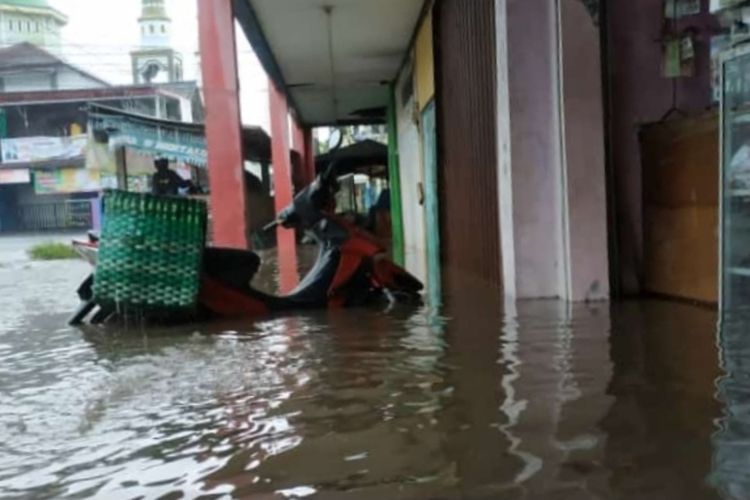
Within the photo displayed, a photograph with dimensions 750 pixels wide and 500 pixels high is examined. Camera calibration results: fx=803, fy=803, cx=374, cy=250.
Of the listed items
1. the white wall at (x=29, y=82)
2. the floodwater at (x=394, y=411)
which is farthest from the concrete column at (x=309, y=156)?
the floodwater at (x=394, y=411)

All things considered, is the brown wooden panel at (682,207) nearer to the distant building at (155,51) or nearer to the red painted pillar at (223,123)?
the red painted pillar at (223,123)

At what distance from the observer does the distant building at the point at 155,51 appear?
35.1 m

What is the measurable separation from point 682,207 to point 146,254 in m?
3.93

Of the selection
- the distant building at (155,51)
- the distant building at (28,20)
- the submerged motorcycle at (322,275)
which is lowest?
the submerged motorcycle at (322,275)

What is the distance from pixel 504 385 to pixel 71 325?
13.3 ft

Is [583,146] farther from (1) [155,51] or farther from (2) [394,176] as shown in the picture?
(1) [155,51]

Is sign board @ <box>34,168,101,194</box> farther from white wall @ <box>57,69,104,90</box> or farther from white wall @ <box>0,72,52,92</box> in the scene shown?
white wall @ <box>57,69,104,90</box>

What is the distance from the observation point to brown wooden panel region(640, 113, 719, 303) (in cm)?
558

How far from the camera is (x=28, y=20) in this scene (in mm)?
45844

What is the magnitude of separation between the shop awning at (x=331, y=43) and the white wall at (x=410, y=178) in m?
1.00

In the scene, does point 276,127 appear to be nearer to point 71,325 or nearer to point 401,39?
point 401,39

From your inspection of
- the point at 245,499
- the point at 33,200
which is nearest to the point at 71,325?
the point at 245,499

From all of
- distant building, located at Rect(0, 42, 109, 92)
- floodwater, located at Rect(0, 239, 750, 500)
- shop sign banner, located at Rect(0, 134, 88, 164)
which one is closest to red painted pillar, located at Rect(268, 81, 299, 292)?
floodwater, located at Rect(0, 239, 750, 500)

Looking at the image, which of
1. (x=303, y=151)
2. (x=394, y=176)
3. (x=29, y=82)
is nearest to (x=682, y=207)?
(x=394, y=176)
